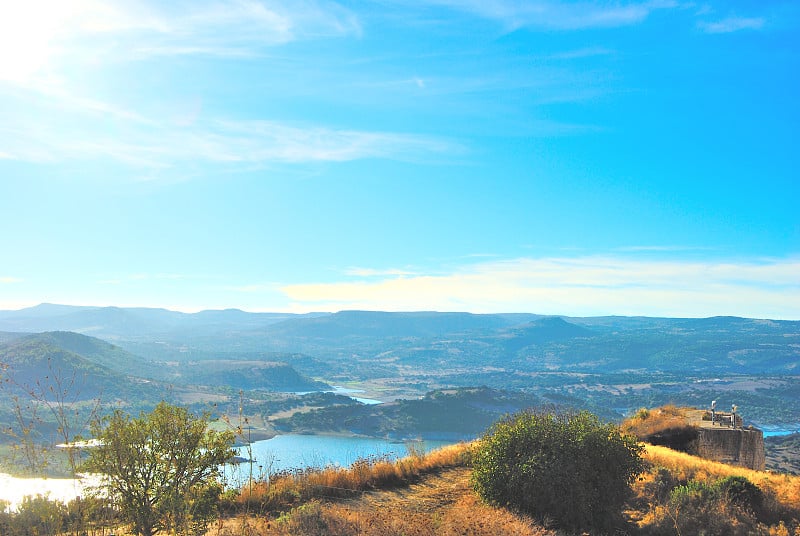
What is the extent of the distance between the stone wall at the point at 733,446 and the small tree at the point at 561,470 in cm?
A: 886

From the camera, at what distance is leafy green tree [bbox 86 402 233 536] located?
6809 mm

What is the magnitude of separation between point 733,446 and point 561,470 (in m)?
10.9

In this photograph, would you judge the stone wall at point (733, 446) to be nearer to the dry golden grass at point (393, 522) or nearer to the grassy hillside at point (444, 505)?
the grassy hillside at point (444, 505)

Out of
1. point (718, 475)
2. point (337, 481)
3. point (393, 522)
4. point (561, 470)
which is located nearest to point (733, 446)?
point (718, 475)

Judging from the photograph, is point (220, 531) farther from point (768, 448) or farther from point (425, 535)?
point (768, 448)

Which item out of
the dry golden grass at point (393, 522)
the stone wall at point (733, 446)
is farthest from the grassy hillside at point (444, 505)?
the stone wall at point (733, 446)

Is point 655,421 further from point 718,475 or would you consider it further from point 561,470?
point 561,470

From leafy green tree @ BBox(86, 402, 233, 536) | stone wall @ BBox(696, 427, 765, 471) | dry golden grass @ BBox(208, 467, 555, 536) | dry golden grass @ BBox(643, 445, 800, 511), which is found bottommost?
stone wall @ BBox(696, 427, 765, 471)

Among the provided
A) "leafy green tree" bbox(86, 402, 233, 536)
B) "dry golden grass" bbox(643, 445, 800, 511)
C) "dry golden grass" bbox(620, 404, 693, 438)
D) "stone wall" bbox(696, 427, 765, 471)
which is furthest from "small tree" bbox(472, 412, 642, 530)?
"stone wall" bbox(696, 427, 765, 471)

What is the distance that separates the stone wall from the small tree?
8.86m

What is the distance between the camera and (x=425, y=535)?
7.46m

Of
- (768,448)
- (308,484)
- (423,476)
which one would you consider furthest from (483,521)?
(768,448)

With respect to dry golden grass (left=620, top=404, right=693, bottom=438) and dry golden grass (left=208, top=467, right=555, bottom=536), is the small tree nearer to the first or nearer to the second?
dry golden grass (left=208, top=467, right=555, bottom=536)

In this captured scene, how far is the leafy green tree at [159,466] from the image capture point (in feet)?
22.3
